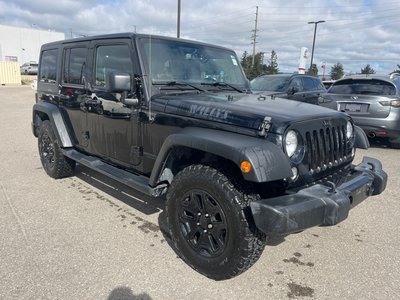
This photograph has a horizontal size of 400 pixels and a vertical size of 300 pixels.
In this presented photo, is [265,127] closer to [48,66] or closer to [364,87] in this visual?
[48,66]

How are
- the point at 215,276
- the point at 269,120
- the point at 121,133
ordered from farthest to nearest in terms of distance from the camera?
the point at 121,133 < the point at 215,276 < the point at 269,120

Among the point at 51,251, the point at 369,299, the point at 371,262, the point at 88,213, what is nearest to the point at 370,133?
the point at 371,262

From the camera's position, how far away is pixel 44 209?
169 inches

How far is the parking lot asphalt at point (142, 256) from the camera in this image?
273cm

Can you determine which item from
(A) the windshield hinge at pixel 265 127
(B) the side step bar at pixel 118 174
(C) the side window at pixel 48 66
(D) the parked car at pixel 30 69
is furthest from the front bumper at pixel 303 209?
(D) the parked car at pixel 30 69

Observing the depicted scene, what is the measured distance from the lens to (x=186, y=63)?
379 centimetres

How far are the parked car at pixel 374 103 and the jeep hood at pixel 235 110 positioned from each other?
4481 millimetres

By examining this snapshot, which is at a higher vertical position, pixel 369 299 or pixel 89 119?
pixel 89 119

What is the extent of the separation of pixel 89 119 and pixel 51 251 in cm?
177

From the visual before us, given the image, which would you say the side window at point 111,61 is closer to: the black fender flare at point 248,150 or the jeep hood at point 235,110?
the jeep hood at point 235,110

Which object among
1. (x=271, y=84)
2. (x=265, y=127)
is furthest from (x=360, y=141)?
(x=271, y=84)

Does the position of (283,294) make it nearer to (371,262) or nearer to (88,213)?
(371,262)

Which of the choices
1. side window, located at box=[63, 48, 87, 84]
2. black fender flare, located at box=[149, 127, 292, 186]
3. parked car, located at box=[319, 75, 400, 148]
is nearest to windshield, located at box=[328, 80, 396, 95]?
parked car, located at box=[319, 75, 400, 148]

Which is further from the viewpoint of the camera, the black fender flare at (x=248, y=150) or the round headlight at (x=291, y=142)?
the round headlight at (x=291, y=142)
